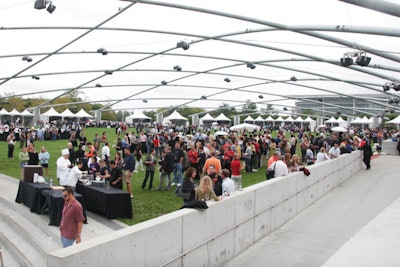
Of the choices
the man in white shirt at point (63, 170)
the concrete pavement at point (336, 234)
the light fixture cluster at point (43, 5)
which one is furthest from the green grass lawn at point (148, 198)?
the light fixture cluster at point (43, 5)

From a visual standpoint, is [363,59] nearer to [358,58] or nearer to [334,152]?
[358,58]

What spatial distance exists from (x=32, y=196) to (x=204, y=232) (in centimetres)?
616

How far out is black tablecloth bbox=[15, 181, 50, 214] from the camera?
436 inches

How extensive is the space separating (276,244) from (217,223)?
237 cm

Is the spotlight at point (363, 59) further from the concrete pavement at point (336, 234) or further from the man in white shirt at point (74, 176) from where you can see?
the man in white shirt at point (74, 176)

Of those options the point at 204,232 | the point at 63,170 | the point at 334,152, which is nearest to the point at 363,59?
the point at 334,152

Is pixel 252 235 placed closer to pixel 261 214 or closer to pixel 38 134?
pixel 261 214

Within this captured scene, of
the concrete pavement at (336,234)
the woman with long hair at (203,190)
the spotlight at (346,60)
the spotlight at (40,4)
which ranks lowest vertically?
the concrete pavement at (336,234)

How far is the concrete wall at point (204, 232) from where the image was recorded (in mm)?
5289

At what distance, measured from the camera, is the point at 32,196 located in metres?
11.4

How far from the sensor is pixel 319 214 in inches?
486

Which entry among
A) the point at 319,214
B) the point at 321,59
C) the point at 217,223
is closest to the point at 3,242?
the point at 217,223

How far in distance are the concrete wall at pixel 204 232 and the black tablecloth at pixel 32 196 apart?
5.54 metres

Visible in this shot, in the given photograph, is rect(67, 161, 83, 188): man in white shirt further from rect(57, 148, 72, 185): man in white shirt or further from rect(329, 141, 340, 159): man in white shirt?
rect(329, 141, 340, 159): man in white shirt
